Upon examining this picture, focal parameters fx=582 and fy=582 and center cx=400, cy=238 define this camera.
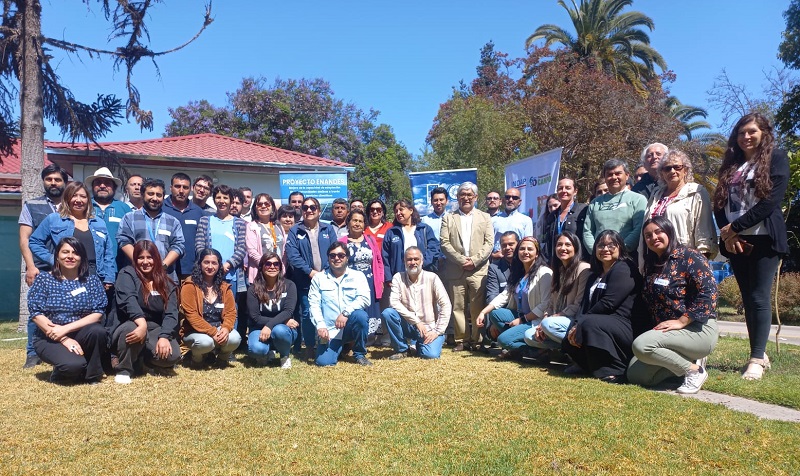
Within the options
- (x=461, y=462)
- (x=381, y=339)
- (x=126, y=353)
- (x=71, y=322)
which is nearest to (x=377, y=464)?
(x=461, y=462)

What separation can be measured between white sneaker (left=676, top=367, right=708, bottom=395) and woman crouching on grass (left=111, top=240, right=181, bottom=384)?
4631 millimetres

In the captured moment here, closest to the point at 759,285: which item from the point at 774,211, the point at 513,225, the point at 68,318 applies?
the point at 774,211

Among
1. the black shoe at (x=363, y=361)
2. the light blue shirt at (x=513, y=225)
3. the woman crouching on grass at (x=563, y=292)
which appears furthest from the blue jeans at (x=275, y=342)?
the light blue shirt at (x=513, y=225)

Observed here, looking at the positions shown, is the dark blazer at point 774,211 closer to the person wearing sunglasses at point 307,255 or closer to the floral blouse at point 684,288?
the floral blouse at point 684,288

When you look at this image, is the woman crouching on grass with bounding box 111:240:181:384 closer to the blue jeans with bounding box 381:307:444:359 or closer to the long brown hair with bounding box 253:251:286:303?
the long brown hair with bounding box 253:251:286:303

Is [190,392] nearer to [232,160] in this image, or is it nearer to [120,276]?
[120,276]

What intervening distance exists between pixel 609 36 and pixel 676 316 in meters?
22.8

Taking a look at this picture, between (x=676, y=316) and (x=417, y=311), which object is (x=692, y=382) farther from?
(x=417, y=311)

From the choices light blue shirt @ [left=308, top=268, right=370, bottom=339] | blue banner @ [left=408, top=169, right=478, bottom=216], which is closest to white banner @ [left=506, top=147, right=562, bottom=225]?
blue banner @ [left=408, top=169, right=478, bottom=216]

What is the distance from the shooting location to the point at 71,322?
17.9 ft

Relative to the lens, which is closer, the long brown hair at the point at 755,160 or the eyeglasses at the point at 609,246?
the long brown hair at the point at 755,160

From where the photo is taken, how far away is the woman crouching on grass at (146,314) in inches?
219

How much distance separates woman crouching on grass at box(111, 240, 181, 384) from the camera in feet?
18.2

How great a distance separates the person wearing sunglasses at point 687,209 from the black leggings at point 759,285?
31 cm
